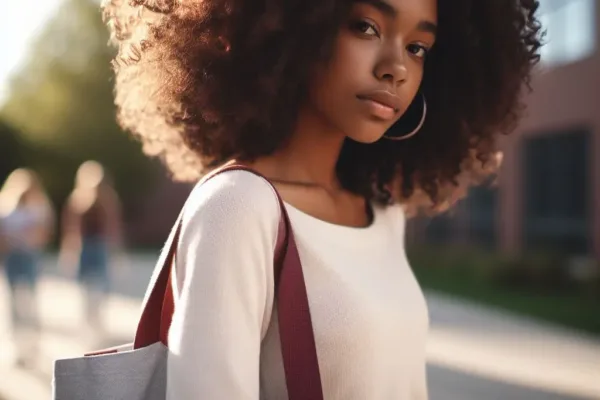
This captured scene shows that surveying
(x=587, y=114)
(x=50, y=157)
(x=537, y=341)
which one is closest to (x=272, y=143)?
(x=537, y=341)

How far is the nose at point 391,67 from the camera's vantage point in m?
1.76

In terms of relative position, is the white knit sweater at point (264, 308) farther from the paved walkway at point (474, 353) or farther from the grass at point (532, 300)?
the grass at point (532, 300)

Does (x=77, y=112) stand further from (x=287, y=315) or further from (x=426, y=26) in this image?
(x=287, y=315)

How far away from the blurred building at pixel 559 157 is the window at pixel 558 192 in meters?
0.02

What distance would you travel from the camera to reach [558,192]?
18.0 m

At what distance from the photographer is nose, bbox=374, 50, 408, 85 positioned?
1.76m

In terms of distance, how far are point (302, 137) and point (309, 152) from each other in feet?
0.14

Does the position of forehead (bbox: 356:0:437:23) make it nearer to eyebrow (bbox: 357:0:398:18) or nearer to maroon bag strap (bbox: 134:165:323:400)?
eyebrow (bbox: 357:0:398:18)

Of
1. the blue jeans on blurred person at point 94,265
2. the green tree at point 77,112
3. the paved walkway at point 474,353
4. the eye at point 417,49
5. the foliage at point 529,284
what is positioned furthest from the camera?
the green tree at point 77,112

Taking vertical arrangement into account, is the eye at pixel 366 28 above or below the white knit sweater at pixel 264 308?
above

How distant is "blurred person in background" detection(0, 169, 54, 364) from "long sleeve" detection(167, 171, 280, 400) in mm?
7033

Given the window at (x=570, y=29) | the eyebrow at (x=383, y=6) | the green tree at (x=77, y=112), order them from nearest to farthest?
1. the eyebrow at (x=383, y=6)
2. the window at (x=570, y=29)
3. the green tree at (x=77, y=112)

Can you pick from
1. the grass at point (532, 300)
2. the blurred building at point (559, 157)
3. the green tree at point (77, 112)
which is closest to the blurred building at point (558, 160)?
the blurred building at point (559, 157)

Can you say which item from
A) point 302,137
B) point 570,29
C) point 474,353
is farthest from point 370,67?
point 570,29
